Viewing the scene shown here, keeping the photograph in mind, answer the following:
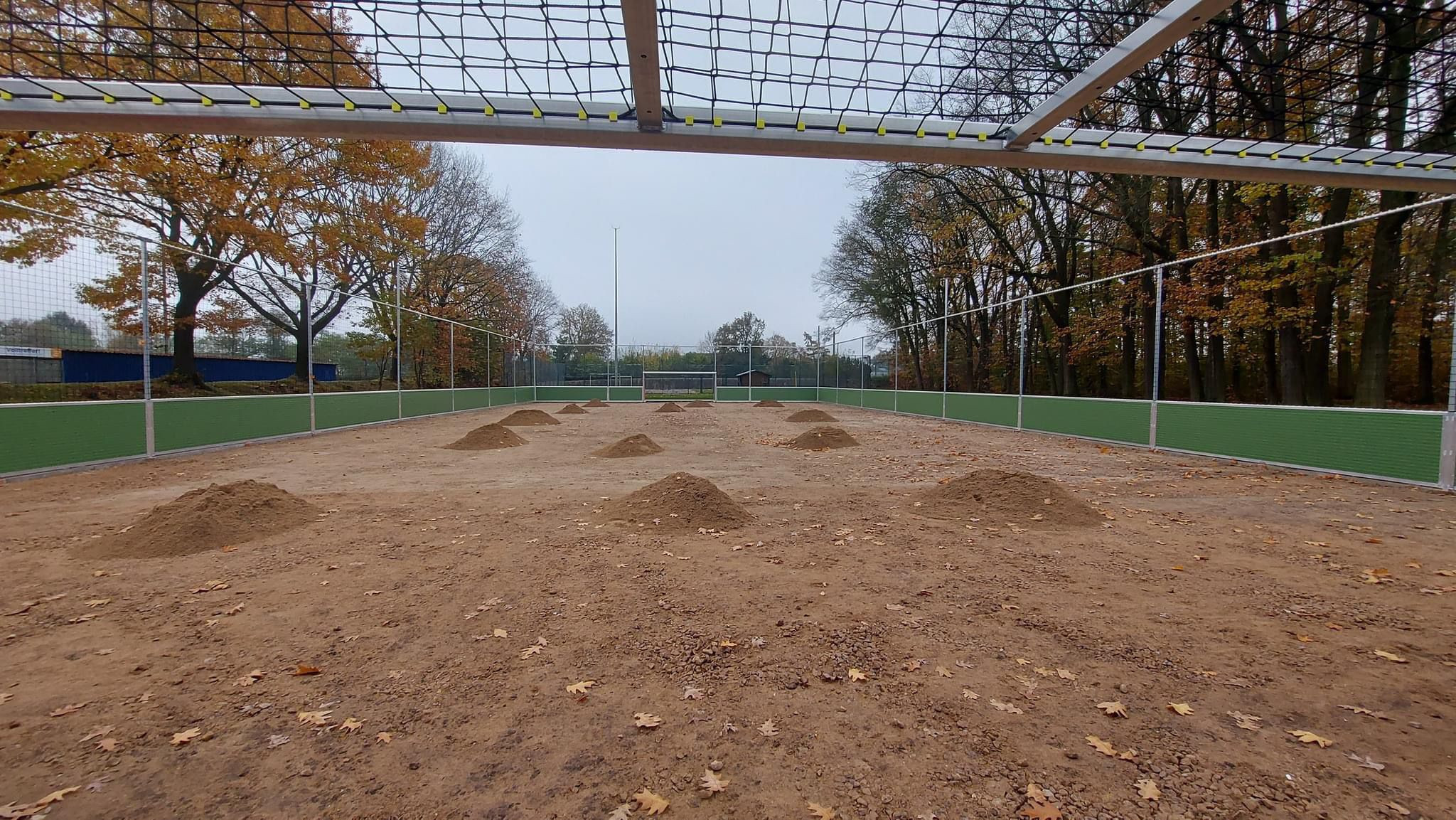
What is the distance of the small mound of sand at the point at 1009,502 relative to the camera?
17.8 feet

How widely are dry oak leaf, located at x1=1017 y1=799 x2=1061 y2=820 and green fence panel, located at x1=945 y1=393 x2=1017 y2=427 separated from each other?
1493 cm

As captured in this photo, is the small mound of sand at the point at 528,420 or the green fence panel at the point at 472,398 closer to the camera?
the small mound of sand at the point at 528,420

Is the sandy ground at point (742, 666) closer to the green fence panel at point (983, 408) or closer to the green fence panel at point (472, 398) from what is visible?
the green fence panel at point (983, 408)

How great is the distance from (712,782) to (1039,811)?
105 cm

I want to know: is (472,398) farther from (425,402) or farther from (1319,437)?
(1319,437)

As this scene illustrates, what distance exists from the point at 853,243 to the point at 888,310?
4.18 meters

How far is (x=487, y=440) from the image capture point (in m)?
11.6

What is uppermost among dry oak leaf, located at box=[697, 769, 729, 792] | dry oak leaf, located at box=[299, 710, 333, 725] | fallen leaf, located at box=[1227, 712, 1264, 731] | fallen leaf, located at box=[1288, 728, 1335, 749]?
fallen leaf, located at box=[1288, 728, 1335, 749]

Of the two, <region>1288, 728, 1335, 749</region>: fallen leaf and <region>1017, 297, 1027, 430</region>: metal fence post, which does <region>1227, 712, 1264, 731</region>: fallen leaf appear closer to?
<region>1288, 728, 1335, 749</region>: fallen leaf

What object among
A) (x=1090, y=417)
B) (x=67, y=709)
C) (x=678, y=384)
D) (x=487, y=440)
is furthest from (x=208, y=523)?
(x=678, y=384)

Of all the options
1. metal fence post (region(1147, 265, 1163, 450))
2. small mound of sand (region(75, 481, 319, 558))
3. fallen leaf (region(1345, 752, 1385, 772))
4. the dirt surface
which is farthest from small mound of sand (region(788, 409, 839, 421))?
fallen leaf (region(1345, 752, 1385, 772))

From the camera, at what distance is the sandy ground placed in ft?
6.24

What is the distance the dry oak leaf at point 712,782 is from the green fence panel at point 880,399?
22441 mm

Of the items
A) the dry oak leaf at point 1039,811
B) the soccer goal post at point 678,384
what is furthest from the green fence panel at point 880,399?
the dry oak leaf at point 1039,811
